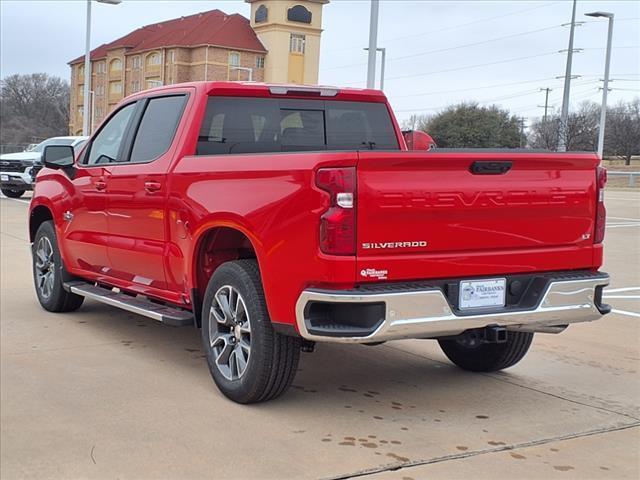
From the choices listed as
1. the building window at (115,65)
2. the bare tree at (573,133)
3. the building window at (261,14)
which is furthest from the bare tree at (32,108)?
the bare tree at (573,133)

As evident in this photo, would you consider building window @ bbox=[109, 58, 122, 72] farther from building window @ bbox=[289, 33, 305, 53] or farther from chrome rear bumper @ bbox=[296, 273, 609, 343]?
chrome rear bumper @ bbox=[296, 273, 609, 343]

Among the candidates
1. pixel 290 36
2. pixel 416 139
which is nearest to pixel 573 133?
pixel 416 139

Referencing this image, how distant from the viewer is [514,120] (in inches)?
2434

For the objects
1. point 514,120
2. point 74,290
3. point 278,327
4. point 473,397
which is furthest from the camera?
point 514,120

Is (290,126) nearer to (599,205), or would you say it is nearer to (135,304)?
(135,304)

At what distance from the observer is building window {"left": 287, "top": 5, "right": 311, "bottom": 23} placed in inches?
3273

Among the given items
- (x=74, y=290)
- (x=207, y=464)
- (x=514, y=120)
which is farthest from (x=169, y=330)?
(x=514, y=120)

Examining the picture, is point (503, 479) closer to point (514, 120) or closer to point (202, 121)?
point (202, 121)

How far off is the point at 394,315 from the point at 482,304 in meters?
0.64

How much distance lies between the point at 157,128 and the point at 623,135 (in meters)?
60.3

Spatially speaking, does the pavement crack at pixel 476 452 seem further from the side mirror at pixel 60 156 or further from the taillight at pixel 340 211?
the side mirror at pixel 60 156

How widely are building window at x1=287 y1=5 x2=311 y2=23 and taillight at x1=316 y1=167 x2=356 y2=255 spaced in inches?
3213

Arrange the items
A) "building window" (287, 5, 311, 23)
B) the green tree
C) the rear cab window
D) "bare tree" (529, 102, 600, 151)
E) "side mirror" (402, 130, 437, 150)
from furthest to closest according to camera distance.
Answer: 1. "building window" (287, 5, 311, 23)
2. the green tree
3. "bare tree" (529, 102, 600, 151)
4. "side mirror" (402, 130, 437, 150)
5. the rear cab window

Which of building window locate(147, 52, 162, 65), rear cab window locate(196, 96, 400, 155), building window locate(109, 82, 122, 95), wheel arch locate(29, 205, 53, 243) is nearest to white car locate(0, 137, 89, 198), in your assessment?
wheel arch locate(29, 205, 53, 243)
